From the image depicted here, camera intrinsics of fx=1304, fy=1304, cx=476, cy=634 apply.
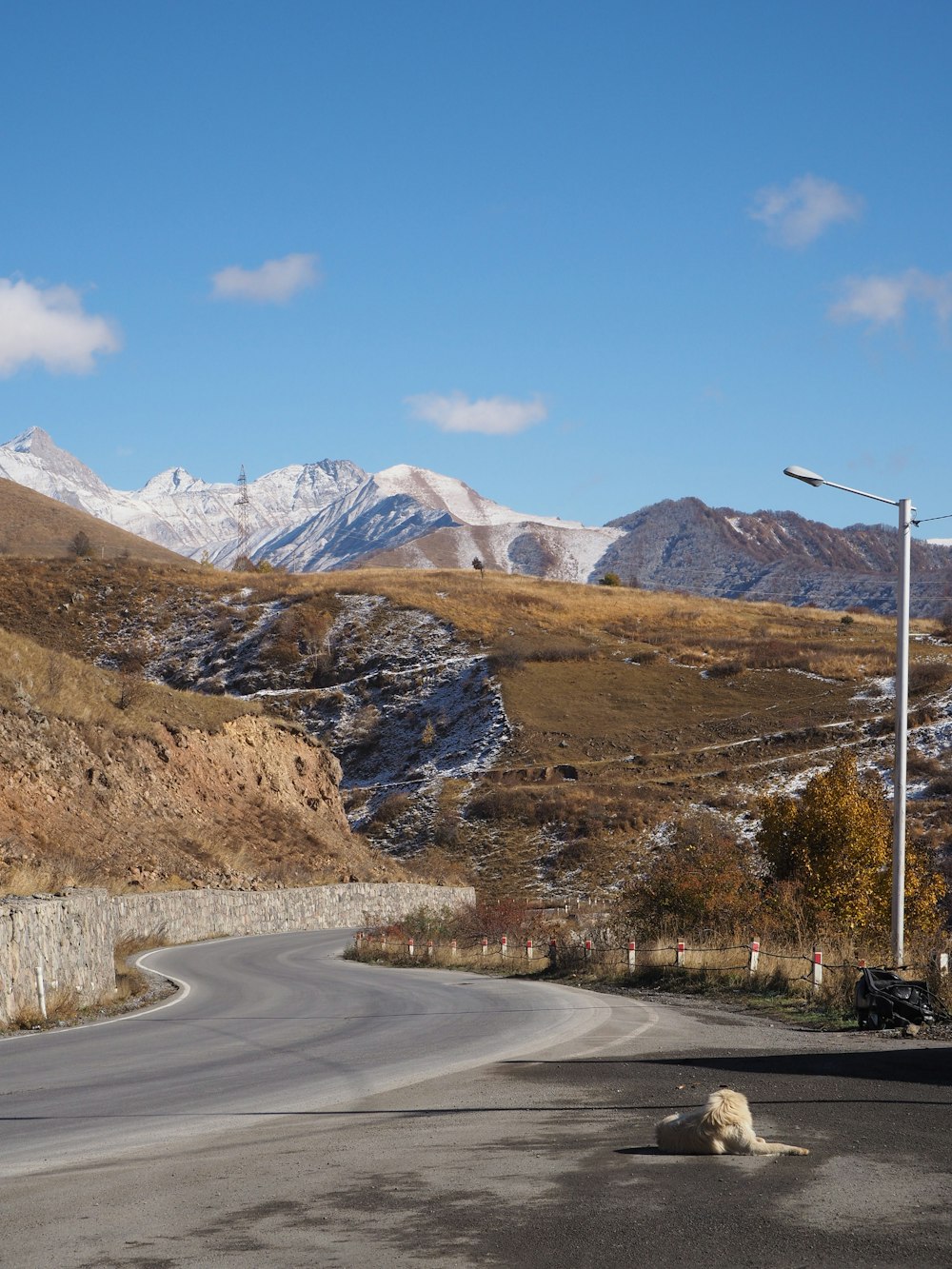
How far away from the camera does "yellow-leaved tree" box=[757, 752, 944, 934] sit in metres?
35.8

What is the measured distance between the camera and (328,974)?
94.2 ft

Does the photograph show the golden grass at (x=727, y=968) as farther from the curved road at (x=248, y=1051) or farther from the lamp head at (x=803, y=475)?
the lamp head at (x=803, y=475)

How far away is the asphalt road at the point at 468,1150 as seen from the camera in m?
6.40

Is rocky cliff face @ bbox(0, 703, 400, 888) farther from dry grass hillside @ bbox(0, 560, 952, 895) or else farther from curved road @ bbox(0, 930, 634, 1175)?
curved road @ bbox(0, 930, 634, 1175)

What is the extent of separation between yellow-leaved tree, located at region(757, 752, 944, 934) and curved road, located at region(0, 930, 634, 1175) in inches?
547

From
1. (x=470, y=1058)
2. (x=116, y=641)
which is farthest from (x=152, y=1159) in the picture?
(x=116, y=641)

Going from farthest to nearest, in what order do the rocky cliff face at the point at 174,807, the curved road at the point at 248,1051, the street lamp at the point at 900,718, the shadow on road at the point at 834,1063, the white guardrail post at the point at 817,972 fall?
the rocky cliff face at the point at 174,807, the white guardrail post at the point at 817,972, the street lamp at the point at 900,718, the shadow on road at the point at 834,1063, the curved road at the point at 248,1051

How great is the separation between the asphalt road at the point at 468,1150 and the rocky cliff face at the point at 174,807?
768 inches

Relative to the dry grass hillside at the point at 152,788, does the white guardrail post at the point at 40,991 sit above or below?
below

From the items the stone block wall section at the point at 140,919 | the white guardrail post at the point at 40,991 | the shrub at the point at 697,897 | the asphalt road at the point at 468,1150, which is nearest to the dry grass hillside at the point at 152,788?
the stone block wall section at the point at 140,919

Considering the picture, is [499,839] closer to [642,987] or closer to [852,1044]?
[642,987]

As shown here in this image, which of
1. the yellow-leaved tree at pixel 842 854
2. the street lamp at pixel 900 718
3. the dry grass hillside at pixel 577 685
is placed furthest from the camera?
the dry grass hillside at pixel 577 685

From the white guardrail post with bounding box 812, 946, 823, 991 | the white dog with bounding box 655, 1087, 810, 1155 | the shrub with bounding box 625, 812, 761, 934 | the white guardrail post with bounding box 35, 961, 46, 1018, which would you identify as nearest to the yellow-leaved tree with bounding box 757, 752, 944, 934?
the shrub with bounding box 625, 812, 761, 934

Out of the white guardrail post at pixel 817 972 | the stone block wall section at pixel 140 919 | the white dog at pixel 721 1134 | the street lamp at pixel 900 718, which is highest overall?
the street lamp at pixel 900 718
